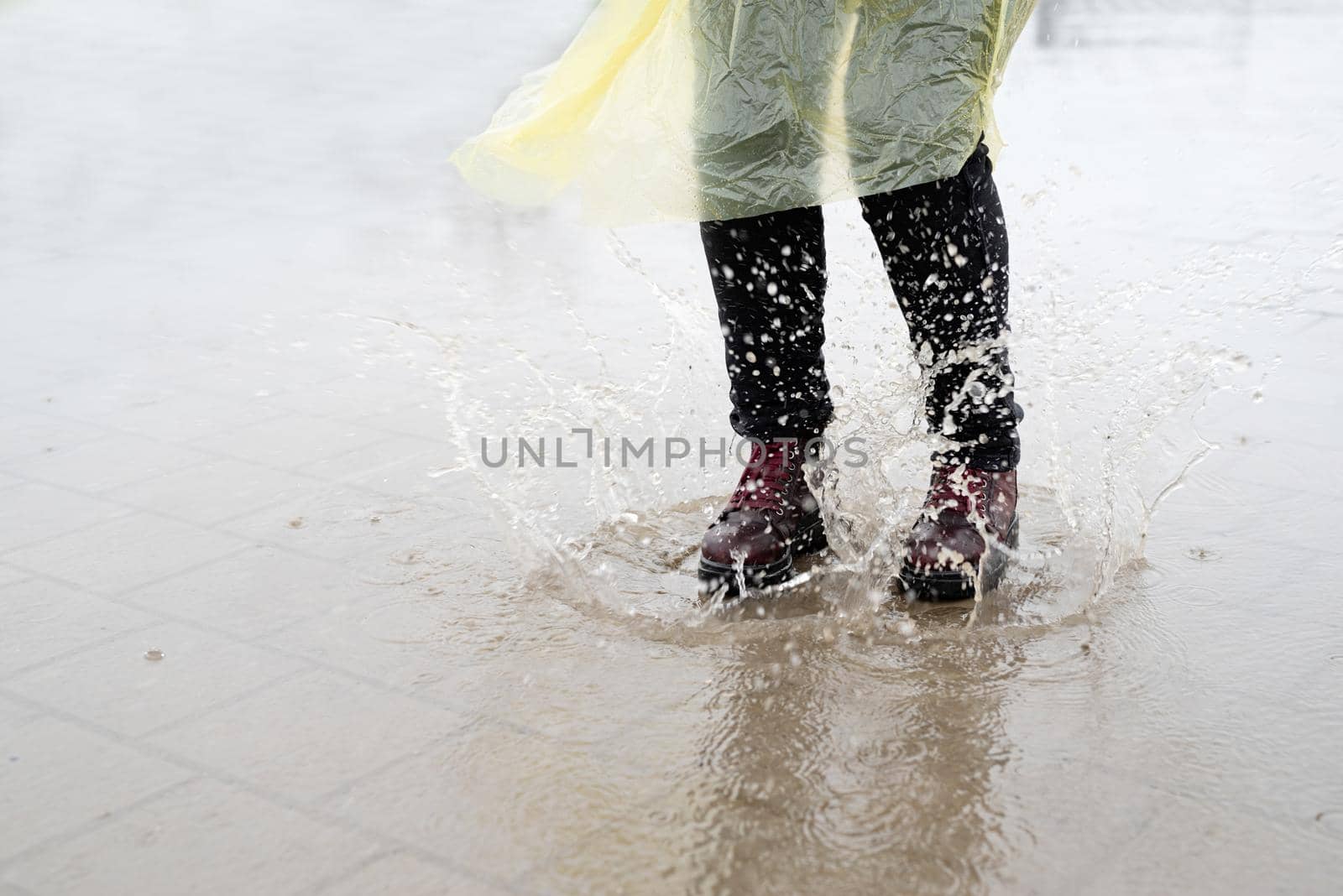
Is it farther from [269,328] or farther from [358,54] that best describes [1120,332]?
[358,54]

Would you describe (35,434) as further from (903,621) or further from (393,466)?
(903,621)

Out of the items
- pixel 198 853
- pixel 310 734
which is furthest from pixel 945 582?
pixel 198 853

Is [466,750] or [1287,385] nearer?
[466,750]

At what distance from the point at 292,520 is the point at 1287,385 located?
171 centimetres

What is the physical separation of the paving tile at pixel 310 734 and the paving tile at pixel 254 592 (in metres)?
0.19

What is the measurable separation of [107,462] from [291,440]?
29cm

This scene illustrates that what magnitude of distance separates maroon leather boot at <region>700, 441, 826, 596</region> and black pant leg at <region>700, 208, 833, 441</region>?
1.7 inches

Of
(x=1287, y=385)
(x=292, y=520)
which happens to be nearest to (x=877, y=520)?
(x=292, y=520)

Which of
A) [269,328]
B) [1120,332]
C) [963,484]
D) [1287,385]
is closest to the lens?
[963,484]

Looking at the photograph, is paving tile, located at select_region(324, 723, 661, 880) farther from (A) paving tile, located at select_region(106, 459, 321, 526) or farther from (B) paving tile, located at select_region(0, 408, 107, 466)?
(B) paving tile, located at select_region(0, 408, 107, 466)

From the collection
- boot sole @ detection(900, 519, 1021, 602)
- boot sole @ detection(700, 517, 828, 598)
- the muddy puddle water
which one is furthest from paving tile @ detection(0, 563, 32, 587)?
boot sole @ detection(900, 519, 1021, 602)

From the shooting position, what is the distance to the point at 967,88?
5.55ft

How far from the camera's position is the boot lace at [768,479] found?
1.90 metres

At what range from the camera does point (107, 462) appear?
2.37m
